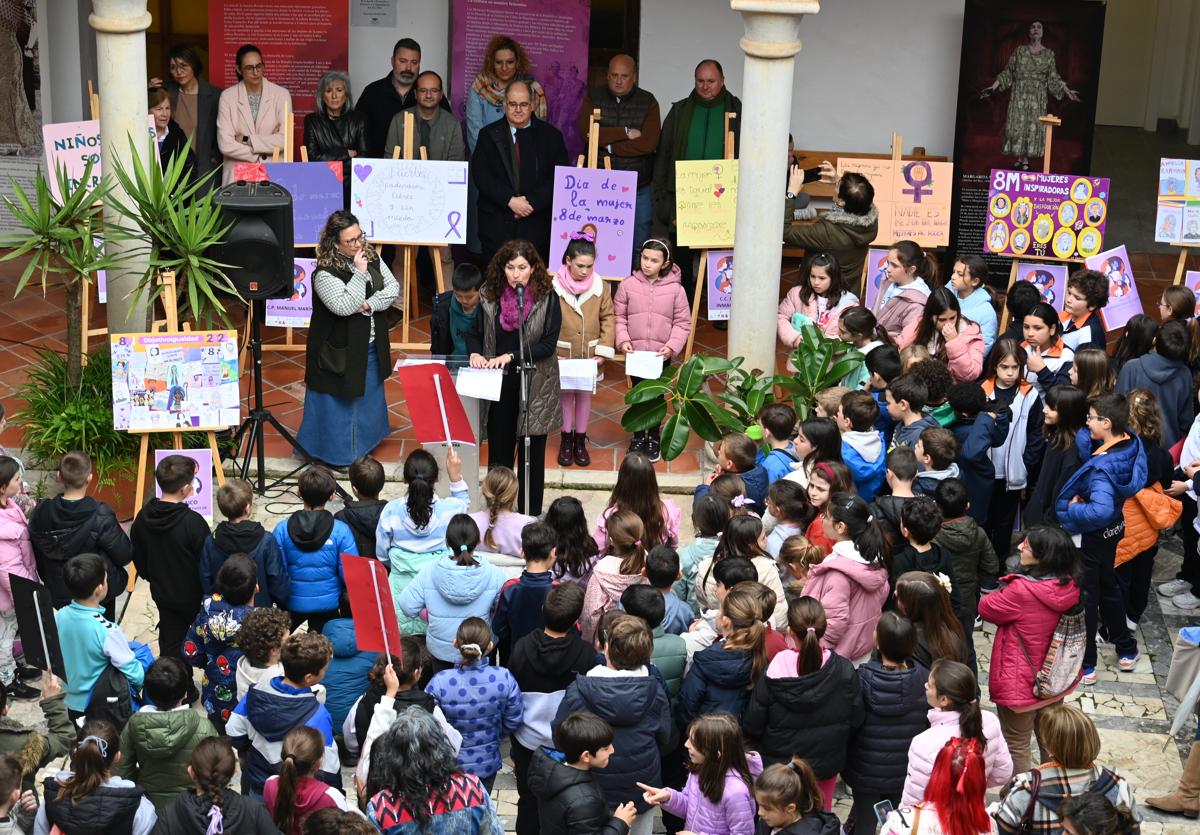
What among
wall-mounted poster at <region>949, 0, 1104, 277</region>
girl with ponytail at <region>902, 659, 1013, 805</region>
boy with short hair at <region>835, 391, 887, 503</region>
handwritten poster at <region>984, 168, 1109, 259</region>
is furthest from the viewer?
wall-mounted poster at <region>949, 0, 1104, 277</region>

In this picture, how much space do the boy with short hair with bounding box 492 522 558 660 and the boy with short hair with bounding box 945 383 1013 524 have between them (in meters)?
2.49

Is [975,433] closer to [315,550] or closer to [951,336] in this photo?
[951,336]

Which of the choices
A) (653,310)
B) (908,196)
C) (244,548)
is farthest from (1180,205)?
(244,548)

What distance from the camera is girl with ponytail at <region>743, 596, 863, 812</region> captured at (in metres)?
6.28

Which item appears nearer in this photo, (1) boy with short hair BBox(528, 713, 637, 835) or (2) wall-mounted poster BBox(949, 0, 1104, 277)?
(1) boy with short hair BBox(528, 713, 637, 835)

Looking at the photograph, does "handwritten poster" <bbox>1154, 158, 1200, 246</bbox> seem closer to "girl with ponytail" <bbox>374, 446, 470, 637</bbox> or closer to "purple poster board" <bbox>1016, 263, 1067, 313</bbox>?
"purple poster board" <bbox>1016, 263, 1067, 313</bbox>

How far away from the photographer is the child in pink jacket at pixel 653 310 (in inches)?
405

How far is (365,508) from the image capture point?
7617 millimetres

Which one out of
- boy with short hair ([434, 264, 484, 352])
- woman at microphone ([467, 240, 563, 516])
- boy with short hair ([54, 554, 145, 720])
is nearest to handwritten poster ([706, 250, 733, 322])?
woman at microphone ([467, 240, 563, 516])

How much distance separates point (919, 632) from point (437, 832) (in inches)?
89.1

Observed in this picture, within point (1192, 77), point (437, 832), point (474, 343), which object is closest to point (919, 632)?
point (437, 832)

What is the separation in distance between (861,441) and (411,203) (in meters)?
4.40

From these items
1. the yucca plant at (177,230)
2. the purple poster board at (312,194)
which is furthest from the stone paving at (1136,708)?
the purple poster board at (312,194)

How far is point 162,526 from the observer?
745 centimetres
